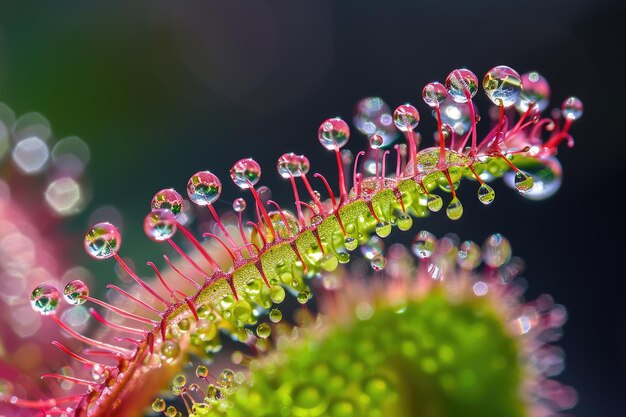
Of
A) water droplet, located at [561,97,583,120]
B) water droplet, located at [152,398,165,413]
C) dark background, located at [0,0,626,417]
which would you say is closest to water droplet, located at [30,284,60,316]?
water droplet, located at [152,398,165,413]

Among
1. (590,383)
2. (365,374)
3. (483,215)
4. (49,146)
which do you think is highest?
(483,215)

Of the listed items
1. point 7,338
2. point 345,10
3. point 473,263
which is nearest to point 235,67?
point 345,10

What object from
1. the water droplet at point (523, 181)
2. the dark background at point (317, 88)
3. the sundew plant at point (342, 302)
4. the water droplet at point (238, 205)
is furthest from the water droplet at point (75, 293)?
the dark background at point (317, 88)

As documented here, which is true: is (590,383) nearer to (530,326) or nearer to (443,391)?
(530,326)

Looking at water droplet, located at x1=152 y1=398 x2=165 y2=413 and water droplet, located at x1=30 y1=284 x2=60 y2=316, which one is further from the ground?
water droplet, located at x1=30 y1=284 x2=60 y2=316

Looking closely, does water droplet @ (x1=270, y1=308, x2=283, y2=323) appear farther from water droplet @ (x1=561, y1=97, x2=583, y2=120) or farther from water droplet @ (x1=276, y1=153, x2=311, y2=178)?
water droplet @ (x1=561, y1=97, x2=583, y2=120)

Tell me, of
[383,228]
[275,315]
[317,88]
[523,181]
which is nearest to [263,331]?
[275,315]

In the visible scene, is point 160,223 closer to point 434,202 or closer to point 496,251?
point 434,202
